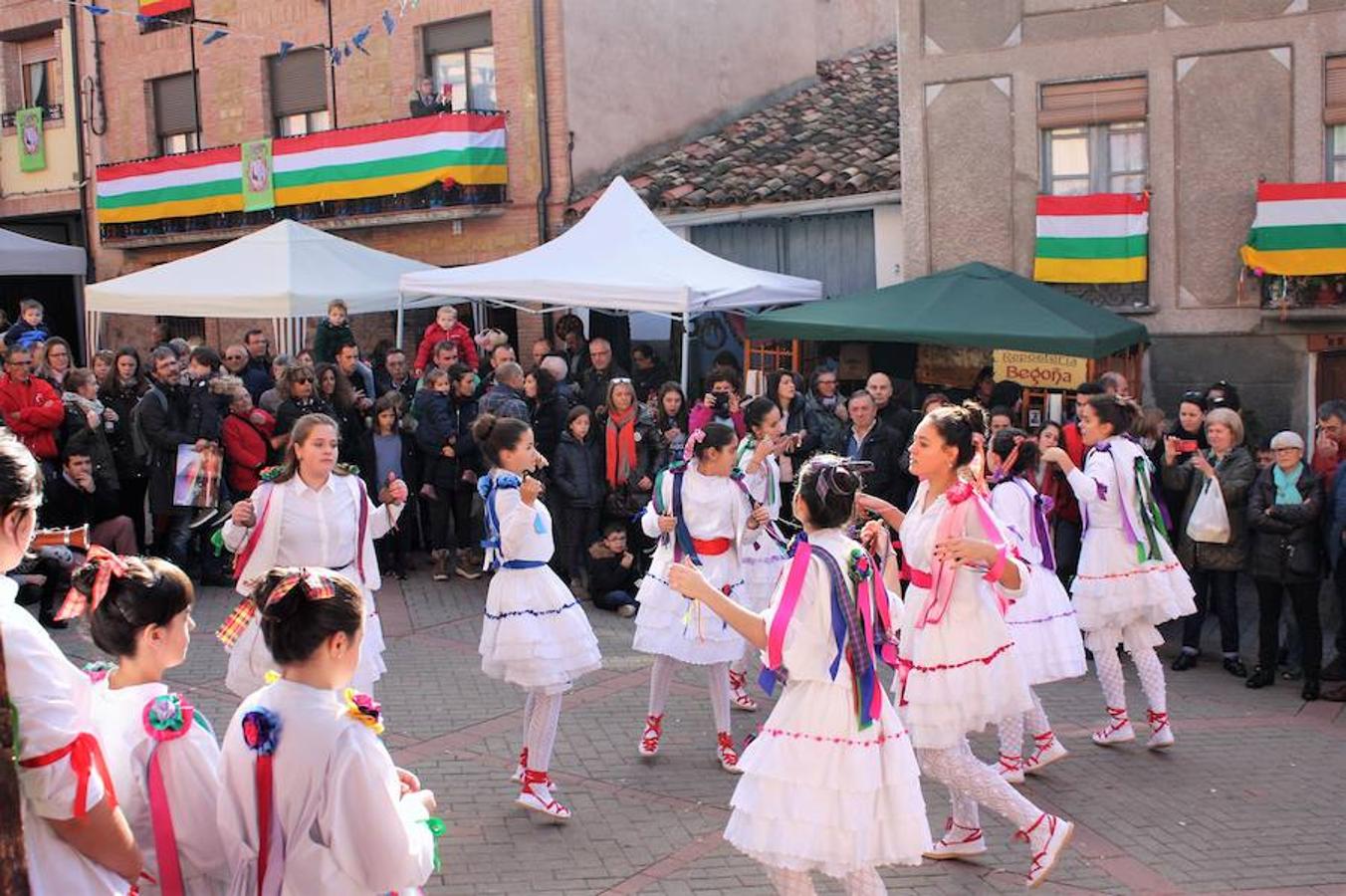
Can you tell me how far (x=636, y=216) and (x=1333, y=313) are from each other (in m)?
6.37

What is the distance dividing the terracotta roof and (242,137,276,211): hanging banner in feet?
15.1

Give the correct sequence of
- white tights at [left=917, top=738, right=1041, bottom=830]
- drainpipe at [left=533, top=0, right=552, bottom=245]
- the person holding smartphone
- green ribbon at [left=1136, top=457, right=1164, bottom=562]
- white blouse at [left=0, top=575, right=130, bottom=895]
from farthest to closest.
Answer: drainpipe at [left=533, top=0, right=552, bottom=245], the person holding smartphone, green ribbon at [left=1136, top=457, right=1164, bottom=562], white tights at [left=917, top=738, right=1041, bottom=830], white blouse at [left=0, top=575, right=130, bottom=895]

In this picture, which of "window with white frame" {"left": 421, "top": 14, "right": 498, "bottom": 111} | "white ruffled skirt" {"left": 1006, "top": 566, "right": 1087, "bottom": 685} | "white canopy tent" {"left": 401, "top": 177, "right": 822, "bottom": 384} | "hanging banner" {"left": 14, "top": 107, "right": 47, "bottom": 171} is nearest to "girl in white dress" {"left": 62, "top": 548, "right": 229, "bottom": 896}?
"white ruffled skirt" {"left": 1006, "top": 566, "right": 1087, "bottom": 685}

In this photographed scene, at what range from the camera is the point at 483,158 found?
18.0 metres

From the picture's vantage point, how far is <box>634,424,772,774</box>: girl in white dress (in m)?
7.55

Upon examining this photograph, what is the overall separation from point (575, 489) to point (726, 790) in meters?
4.82


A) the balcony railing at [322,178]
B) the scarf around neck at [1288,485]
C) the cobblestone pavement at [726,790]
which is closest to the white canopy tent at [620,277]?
the balcony railing at [322,178]

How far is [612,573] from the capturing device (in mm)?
11578

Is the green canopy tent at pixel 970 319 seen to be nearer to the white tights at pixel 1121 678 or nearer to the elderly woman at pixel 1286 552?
the elderly woman at pixel 1286 552

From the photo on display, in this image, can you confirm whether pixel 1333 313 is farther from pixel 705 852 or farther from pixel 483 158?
pixel 483 158

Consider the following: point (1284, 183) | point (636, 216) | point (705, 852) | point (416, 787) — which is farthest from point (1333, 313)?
point (416, 787)

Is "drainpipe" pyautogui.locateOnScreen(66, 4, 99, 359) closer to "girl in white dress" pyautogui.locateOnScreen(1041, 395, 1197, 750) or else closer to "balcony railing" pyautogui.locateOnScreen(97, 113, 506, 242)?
"balcony railing" pyautogui.locateOnScreen(97, 113, 506, 242)

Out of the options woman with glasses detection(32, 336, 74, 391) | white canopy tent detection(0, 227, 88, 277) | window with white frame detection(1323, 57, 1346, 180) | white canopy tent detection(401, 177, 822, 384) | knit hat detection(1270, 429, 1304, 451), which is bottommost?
knit hat detection(1270, 429, 1304, 451)

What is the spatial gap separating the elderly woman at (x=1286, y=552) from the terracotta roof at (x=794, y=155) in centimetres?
688
